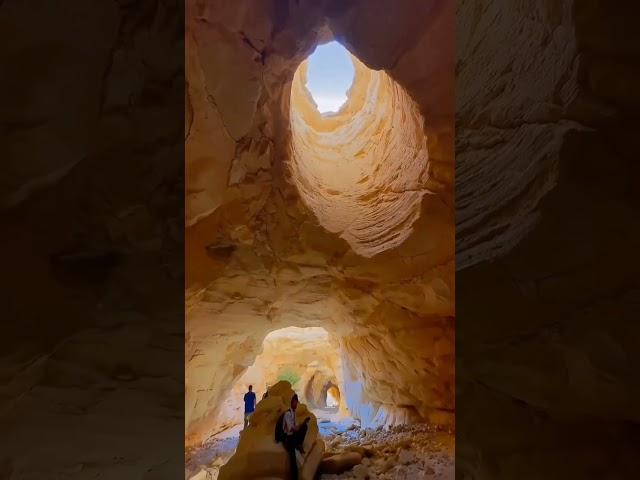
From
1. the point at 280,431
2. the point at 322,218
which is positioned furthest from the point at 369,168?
the point at 280,431

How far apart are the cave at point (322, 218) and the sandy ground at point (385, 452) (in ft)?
0.10

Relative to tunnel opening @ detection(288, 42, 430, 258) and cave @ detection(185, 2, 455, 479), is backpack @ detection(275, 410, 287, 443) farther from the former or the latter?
tunnel opening @ detection(288, 42, 430, 258)

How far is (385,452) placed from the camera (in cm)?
362

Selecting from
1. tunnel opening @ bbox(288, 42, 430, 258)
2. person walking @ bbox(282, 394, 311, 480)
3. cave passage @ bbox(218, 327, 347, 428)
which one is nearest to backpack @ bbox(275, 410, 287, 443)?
person walking @ bbox(282, 394, 311, 480)

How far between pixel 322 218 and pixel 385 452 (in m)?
2.21

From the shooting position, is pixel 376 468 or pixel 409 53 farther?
pixel 376 468

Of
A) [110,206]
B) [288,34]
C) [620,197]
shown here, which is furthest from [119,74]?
[288,34]

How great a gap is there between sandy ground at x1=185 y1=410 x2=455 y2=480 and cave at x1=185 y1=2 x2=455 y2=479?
0.03m

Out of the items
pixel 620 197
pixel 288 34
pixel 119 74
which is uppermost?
pixel 288 34

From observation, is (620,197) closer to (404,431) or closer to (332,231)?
(332,231)

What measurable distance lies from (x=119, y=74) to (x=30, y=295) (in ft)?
1.94

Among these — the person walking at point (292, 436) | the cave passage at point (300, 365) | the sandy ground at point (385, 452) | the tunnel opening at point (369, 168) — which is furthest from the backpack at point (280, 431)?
the cave passage at point (300, 365)

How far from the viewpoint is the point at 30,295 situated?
0.96m

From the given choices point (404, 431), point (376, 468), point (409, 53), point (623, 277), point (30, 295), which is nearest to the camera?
point (623, 277)
